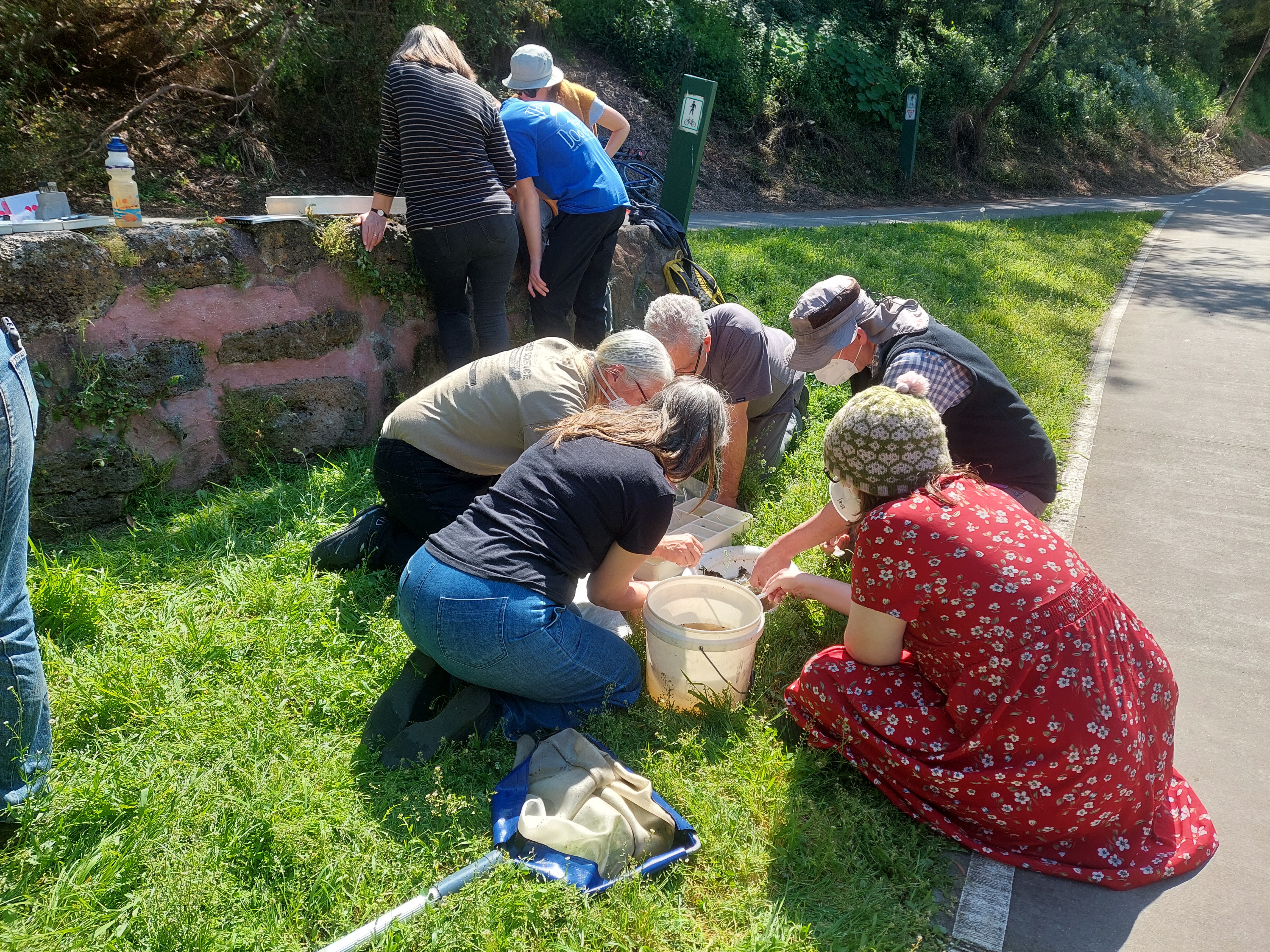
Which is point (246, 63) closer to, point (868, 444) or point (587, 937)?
point (868, 444)

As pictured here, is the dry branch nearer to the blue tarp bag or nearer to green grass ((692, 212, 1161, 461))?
green grass ((692, 212, 1161, 461))

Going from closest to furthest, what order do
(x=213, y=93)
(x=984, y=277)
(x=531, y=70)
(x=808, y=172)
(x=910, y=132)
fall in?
(x=531, y=70), (x=213, y=93), (x=984, y=277), (x=808, y=172), (x=910, y=132)

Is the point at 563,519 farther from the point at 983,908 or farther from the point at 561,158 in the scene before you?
the point at 561,158

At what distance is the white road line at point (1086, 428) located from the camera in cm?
459

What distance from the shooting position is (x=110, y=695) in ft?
9.40

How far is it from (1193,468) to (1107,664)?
363cm

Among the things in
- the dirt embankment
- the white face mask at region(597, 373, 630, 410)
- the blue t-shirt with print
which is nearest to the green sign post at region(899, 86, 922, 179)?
the dirt embankment

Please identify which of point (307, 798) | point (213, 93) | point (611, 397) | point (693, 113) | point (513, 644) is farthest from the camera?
point (213, 93)

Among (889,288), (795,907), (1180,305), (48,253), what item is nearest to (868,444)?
(795,907)

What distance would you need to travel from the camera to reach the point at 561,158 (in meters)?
4.80

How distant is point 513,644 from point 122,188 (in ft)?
9.75

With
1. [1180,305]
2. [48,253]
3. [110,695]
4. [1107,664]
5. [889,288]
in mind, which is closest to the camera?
[1107,664]

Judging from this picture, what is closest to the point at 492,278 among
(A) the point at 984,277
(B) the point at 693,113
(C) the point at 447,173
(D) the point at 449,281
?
(D) the point at 449,281

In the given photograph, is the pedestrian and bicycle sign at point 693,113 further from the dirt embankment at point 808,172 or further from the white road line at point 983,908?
the white road line at point 983,908
